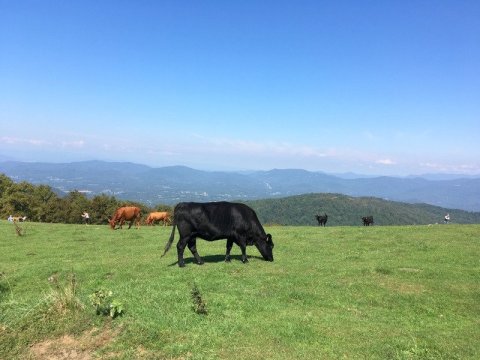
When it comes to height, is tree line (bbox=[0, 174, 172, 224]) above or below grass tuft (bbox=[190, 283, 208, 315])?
below

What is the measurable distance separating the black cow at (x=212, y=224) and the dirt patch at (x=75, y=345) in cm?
704

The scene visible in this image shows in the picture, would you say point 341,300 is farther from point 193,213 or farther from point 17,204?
point 17,204

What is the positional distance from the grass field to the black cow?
1.06m

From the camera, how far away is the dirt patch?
8.05 meters

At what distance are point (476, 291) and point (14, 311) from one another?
13998 millimetres

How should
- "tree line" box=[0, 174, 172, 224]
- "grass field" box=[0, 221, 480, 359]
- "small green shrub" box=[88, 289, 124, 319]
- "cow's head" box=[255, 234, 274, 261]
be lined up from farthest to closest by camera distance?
"tree line" box=[0, 174, 172, 224] < "cow's head" box=[255, 234, 274, 261] < "small green shrub" box=[88, 289, 124, 319] < "grass field" box=[0, 221, 480, 359]

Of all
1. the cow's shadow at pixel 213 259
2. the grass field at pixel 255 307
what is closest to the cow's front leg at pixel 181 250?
the grass field at pixel 255 307

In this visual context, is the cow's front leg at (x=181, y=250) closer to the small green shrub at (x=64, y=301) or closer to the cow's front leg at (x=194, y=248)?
the cow's front leg at (x=194, y=248)

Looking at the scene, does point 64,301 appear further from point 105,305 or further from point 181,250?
point 181,250

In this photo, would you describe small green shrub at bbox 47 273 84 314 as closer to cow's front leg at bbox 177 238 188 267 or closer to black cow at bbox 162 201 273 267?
cow's front leg at bbox 177 238 188 267

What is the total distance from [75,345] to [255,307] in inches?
178

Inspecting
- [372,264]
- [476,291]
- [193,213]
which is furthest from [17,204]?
[476,291]

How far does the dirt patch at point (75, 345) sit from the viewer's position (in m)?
8.05

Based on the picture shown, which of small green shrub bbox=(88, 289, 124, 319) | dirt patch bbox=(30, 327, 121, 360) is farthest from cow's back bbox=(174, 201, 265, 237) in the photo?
dirt patch bbox=(30, 327, 121, 360)
